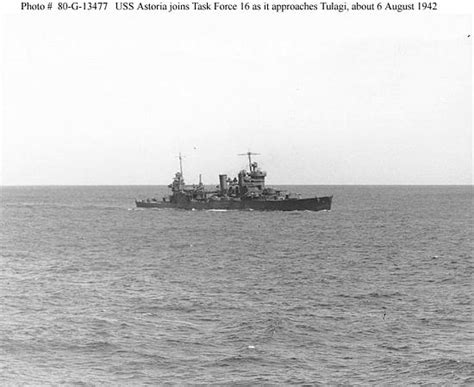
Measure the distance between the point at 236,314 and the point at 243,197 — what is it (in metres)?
65.1

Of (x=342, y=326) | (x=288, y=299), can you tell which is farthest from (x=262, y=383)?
(x=288, y=299)

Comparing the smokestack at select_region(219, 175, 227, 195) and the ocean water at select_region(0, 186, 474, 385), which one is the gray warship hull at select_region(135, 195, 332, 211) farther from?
the ocean water at select_region(0, 186, 474, 385)

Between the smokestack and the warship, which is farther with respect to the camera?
the smokestack

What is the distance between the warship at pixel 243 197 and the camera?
285 ft

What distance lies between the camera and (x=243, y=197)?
290 feet

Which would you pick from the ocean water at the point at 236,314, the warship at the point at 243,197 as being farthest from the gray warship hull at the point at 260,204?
the ocean water at the point at 236,314

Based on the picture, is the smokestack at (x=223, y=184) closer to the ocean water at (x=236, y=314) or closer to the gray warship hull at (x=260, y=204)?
the gray warship hull at (x=260, y=204)

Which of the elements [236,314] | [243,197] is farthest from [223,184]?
[236,314]

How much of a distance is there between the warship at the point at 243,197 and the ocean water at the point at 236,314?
40110 mm

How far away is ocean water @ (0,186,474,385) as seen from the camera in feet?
57.2

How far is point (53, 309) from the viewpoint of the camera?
23953 millimetres

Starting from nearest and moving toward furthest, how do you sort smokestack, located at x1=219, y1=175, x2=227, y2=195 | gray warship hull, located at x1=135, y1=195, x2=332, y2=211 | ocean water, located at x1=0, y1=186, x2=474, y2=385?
ocean water, located at x1=0, y1=186, x2=474, y2=385 → gray warship hull, located at x1=135, y1=195, x2=332, y2=211 → smokestack, located at x1=219, y1=175, x2=227, y2=195

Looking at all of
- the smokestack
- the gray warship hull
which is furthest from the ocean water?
the smokestack

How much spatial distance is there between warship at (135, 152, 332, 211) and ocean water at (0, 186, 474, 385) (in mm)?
40110
